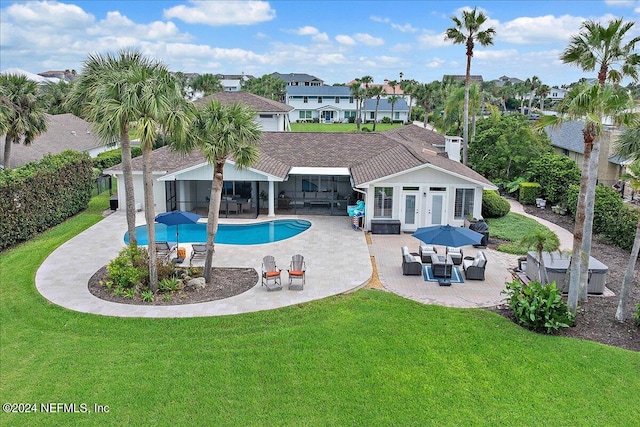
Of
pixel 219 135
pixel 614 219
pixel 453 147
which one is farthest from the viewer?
pixel 453 147

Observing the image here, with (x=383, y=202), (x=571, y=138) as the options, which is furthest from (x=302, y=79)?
(x=383, y=202)

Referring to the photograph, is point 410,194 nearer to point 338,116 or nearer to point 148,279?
point 148,279

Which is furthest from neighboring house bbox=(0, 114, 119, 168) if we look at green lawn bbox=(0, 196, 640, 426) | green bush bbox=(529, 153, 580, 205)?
green bush bbox=(529, 153, 580, 205)

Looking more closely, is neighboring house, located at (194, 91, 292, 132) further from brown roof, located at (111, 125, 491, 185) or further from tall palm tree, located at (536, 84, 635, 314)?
tall palm tree, located at (536, 84, 635, 314)

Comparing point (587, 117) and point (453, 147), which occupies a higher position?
point (587, 117)

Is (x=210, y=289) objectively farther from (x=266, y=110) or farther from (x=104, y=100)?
(x=266, y=110)

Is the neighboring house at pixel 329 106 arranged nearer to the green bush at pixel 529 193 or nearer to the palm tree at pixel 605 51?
the green bush at pixel 529 193

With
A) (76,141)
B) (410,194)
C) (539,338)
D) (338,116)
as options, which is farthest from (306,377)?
(338,116)
